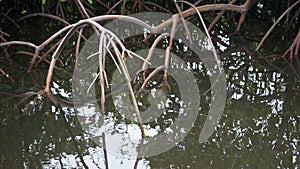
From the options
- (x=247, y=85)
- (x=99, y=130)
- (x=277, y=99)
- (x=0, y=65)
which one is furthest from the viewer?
(x=0, y=65)

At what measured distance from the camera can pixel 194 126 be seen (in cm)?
327

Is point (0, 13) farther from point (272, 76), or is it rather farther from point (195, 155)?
point (195, 155)

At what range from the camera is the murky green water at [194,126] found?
9.49ft

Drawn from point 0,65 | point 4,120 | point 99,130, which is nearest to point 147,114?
point 99,130

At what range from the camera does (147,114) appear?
11.2ft

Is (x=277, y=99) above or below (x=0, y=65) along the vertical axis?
below

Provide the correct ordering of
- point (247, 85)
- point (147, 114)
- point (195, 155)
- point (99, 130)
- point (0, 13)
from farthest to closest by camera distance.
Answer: point (0, 13)
point (247, 85)
point (147, 114)
point (99, 130)
point (195, 155)

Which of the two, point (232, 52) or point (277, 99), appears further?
point (232, 52)

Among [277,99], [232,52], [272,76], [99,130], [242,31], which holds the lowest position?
[99,130]

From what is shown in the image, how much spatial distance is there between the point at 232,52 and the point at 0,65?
6.17 ft

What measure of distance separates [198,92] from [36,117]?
1089 mm

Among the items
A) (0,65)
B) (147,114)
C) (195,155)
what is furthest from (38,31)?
(195,155)

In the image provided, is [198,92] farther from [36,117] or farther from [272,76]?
[36,117]

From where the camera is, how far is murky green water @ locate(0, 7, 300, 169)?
2.89 meters
